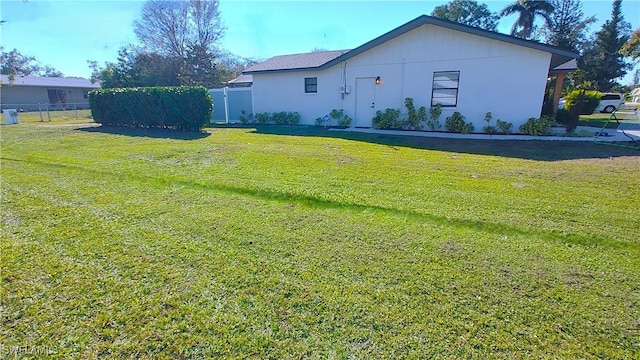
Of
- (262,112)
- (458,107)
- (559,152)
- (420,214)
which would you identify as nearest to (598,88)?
(458,107)

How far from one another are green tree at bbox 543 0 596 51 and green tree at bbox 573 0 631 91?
1362 millimetres

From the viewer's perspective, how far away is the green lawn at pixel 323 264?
6.46 ft

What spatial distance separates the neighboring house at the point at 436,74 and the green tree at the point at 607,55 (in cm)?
1985

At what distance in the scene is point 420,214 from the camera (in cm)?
392

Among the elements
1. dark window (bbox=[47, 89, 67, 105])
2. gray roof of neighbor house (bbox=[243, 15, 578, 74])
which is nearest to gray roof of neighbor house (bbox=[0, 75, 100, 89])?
dark window (bbox=[47, 89, 67, 105])

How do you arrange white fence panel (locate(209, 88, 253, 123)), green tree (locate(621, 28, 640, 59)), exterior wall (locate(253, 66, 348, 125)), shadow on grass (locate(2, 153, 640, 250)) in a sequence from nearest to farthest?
shadow on grass (locate(2, 153, 640, 250)), exterior wall (locate(253, 66, 348, 125)), green tree (locate(621, 28, 640, 59)), white fence panel (locate(209, 88, 253, 123))

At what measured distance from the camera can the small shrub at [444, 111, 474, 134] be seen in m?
11.2

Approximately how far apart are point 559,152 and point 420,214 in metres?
6.23

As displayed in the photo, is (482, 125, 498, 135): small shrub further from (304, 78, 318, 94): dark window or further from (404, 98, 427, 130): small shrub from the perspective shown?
(304, 78, 318, 94): dark window

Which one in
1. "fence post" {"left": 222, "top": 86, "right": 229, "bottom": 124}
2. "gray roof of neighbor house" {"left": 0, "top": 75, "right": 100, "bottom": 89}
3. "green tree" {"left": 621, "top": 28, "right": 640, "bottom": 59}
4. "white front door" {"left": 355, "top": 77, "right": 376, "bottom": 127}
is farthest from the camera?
"gray roof of neighbor house" {"left": 0, "top": 75, "right": 100, "bottom": 89}

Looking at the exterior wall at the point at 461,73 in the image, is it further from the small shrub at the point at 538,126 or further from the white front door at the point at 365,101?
the small shrub at the point at 538,126

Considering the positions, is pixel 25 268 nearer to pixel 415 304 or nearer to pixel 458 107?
pixel 415 304

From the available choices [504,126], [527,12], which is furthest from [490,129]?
[527,12]

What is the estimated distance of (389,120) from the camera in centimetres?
1239
